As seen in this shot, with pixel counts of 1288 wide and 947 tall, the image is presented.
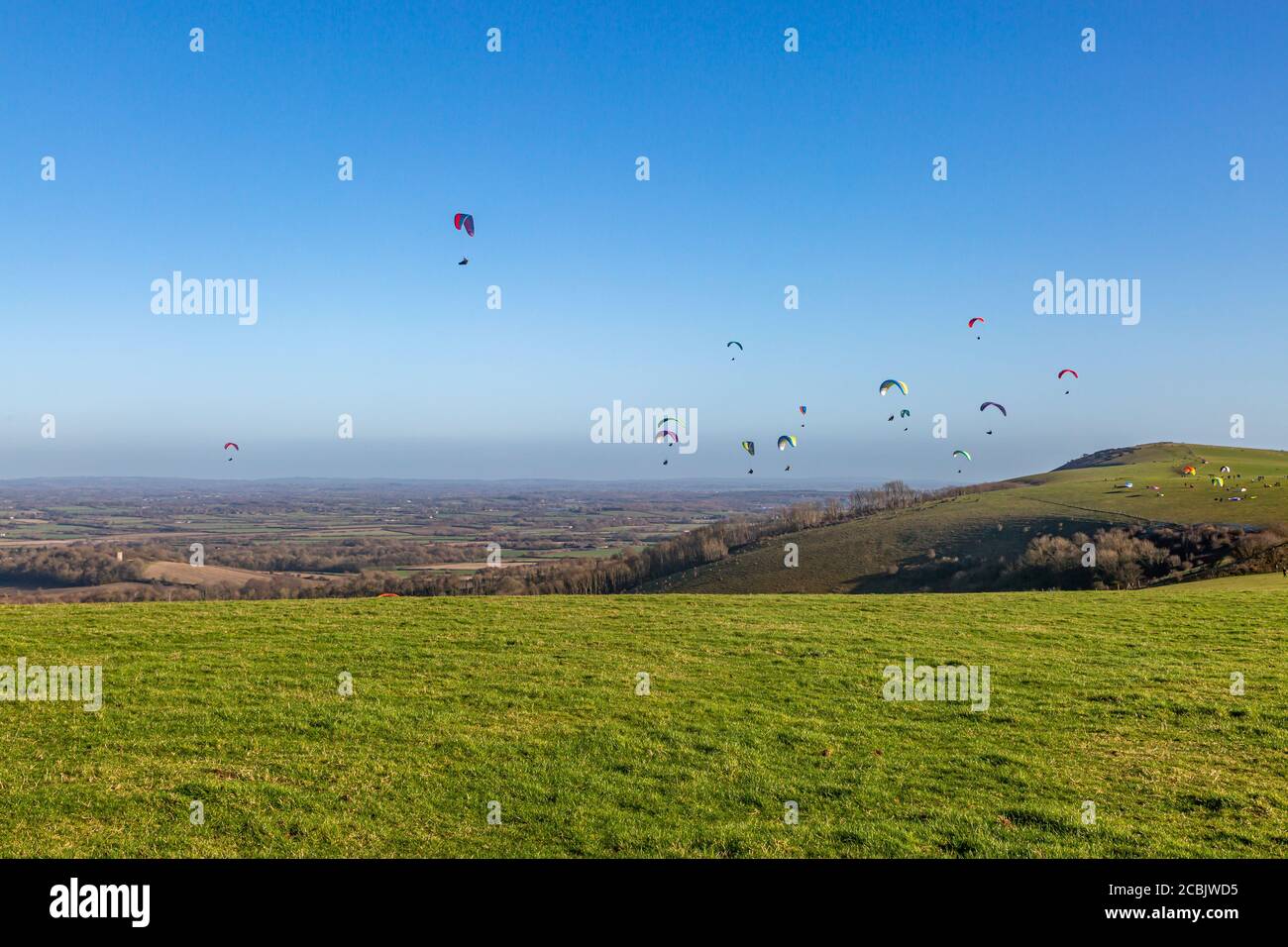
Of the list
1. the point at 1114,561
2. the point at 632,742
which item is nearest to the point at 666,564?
the point at 1114,561

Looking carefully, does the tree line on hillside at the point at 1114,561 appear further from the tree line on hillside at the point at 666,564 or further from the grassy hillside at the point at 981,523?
the grassy hillside at the point at 981,523

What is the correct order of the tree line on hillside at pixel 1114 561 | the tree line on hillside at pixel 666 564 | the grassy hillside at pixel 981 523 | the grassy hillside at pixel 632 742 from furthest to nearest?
the grassy hillside at pixel 981 523
the tree line on hillside at pixel 666 564
the tree line on hillside at pixel 1114 561
the grassy hillside at pixel 632 742

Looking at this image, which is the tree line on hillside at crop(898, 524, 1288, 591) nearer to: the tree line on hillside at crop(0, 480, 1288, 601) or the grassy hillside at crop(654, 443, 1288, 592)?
the tree line on hillside at crop(0, 480, 1288, 601)

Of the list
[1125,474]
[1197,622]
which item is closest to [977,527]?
[1125,474]

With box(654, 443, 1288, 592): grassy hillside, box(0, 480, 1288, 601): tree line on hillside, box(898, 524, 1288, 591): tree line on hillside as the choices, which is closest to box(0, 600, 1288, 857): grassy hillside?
box(0, 480, 1288, 601): tree line on hillside

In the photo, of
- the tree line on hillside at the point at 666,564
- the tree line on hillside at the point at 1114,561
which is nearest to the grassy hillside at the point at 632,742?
the tree line on hillside at the point at 666,564

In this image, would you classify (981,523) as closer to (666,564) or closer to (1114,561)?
(1114,561)
